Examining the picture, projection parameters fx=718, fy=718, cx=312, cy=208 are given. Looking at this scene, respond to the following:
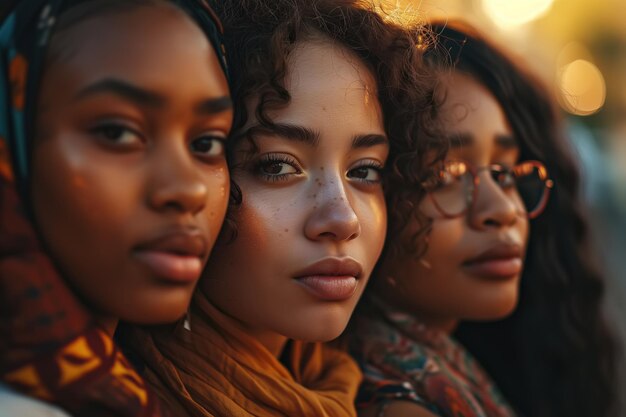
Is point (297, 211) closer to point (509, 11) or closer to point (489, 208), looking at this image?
point (489, 208)

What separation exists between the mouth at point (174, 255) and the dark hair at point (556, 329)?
68.1 inches

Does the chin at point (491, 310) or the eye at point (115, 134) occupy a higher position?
the eye at point (115, 134)

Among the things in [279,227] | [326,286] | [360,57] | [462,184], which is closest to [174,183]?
[279,227]

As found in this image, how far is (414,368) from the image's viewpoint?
215cm

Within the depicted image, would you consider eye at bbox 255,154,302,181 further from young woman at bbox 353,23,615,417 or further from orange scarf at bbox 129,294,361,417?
young woman at bbox 353,23,615,417

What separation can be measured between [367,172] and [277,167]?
27 cm

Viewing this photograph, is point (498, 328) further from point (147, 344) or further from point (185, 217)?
point (185, 217)

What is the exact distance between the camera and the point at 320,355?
6.53 feet

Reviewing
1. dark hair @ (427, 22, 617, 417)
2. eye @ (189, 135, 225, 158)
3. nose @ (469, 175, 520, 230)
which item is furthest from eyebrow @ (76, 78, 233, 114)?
dark hair @ (427, 22, 617, 417)

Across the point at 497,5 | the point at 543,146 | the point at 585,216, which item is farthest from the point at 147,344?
the point at 497,5

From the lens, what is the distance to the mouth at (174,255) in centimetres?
121

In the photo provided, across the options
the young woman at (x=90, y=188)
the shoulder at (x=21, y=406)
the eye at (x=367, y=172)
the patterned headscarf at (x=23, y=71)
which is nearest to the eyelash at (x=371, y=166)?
the eye at (x=367, y=172)

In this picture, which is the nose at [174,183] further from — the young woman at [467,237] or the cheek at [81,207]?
the young woman at [467,237]

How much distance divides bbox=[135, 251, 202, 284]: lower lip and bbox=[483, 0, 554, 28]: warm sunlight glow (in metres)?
8.60
